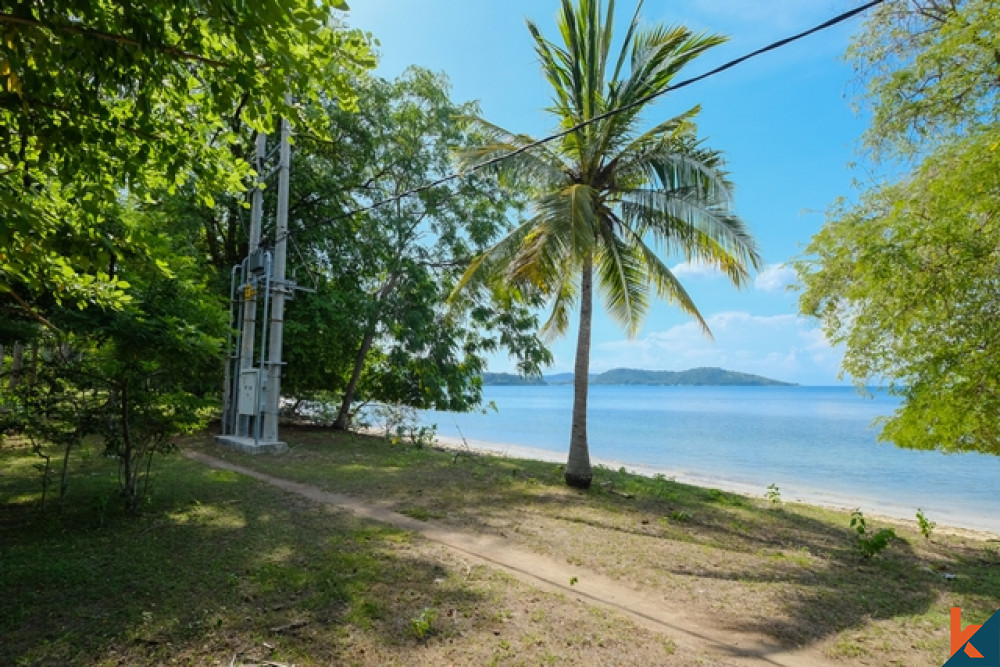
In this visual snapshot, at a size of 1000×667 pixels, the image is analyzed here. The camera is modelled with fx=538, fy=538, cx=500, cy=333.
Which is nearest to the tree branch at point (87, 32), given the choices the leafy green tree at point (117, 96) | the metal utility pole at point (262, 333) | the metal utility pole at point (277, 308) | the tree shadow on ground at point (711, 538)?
the leafy green tree at point (117, 96)

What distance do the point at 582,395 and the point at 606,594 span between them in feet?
16.1

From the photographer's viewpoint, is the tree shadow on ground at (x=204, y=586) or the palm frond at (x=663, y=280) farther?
the palm frond at (x=663, y=280)

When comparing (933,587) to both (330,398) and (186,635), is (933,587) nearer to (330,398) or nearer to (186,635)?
(186,635)

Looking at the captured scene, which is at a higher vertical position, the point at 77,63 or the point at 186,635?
the point at 77,63

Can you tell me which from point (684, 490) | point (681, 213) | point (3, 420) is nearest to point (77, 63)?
point (3, 420)

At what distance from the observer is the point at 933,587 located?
5.55 metres

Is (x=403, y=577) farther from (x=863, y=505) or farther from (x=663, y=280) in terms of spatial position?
(x=863, y=505)

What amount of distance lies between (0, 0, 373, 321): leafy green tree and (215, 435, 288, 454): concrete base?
24.4 feet

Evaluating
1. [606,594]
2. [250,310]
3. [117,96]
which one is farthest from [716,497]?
[250,310]

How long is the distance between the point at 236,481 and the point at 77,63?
690cm

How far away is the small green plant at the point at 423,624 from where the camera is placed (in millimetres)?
3574

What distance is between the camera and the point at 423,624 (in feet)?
11.9

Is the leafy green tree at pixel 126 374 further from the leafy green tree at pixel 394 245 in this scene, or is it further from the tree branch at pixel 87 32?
the leafy green tree at pixel 394 245

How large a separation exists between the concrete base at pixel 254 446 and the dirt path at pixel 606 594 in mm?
4493
